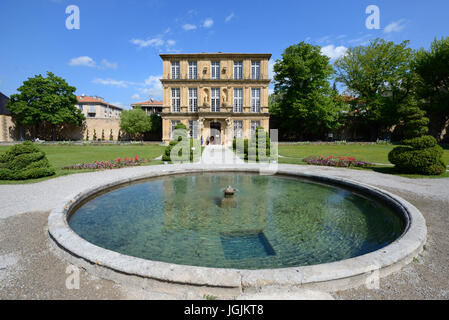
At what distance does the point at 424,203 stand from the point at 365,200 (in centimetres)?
148

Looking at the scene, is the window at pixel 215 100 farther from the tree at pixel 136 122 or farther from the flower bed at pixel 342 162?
the flower bed at pixel 342 162

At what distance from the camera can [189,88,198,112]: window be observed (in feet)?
114

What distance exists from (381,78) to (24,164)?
134 feet

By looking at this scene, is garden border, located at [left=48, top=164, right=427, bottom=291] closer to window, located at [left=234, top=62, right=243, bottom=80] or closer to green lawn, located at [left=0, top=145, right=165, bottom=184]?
green lawn, located at [left=0, top=145, right=165, bottom=184]

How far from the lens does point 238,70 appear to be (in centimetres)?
3462

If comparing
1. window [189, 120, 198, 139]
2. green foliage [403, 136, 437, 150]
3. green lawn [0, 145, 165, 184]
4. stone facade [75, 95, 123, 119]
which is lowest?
green lawn [0, 145, 165, 184]

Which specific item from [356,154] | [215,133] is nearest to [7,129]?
[215,133]

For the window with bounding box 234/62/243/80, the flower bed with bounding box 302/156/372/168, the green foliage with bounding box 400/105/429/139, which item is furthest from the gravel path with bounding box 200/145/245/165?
the window with bounding box 234/62/243/80

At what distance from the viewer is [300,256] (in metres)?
4.05

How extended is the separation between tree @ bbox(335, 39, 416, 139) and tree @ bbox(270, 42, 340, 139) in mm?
4129

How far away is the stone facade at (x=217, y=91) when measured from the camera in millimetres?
34062

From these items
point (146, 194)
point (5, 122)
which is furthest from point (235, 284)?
point (5, 122)

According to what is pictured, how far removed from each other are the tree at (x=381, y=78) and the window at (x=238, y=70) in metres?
16.6
